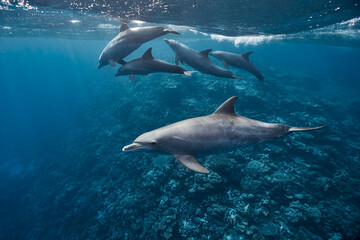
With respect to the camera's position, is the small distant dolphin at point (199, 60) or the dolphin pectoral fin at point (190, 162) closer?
the dolphin pectoral fin at point (190, 162)

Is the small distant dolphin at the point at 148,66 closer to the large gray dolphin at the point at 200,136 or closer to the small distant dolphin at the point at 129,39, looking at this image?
the small distant dolphin at the point at 129,39

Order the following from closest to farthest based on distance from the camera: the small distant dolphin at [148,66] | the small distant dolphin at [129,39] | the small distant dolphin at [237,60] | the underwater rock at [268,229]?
1. the small distant dolphin at [148,66]
2. the small distant dolphin at [129,39]
3. the underwater rock at [268,229]
4. the small distant dolphin at [237,60]

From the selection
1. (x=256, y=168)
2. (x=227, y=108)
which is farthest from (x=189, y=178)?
(x=227, y=108)

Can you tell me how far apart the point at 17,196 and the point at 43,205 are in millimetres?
3911

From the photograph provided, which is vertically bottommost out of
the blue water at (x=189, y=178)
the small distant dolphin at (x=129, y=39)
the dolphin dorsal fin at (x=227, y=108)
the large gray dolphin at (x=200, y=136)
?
the blue water at (x=189, y=178)

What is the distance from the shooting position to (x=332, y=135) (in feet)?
35.7

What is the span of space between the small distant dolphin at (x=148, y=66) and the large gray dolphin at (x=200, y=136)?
167 cm

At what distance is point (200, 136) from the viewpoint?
329 centimetres

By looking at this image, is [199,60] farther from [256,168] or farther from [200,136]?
[256,168]

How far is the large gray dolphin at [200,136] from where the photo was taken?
3293 mm

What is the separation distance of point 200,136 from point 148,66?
276cm

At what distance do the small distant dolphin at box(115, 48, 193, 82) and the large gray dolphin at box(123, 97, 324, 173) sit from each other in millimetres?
1674

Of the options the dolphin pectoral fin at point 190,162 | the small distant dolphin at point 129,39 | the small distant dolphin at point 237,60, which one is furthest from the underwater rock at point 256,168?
the small distant dolphin at point 129,39

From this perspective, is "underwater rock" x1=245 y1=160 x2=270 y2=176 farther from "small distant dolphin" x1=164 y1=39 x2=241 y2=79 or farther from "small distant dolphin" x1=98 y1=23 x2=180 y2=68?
"small distant dolphin" x1=98 y1=23 x2=180 y2=68
